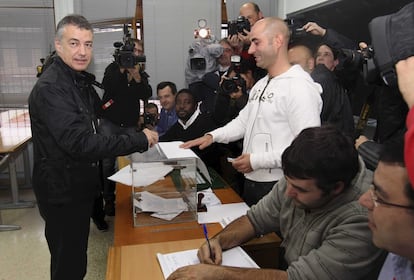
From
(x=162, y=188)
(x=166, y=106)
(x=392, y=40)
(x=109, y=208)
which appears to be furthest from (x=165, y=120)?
(x=392, y=40)

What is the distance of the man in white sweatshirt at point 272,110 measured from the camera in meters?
1.64

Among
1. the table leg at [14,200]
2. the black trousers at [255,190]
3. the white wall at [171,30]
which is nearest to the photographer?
the black trousers at [255,190]

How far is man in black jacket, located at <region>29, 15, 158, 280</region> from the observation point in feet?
5.27

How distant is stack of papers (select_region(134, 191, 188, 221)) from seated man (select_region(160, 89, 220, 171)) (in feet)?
3.92

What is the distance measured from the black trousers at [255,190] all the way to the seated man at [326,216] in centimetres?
59

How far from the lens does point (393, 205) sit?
79cm

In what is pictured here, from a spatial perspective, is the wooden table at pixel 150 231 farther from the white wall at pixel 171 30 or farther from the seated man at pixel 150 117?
the white wall at pixel 171 30

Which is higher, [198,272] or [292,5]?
[292,5]

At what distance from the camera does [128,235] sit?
5.02ft

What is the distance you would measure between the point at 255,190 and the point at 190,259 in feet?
2.19

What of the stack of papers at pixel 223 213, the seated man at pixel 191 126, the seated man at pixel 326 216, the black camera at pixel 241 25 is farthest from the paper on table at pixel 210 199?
the black camera at pixel 241 25

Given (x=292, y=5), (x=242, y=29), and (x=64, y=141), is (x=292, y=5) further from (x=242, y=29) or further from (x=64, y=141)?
(x=64, y=141)

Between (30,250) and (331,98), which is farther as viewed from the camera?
(30,250)

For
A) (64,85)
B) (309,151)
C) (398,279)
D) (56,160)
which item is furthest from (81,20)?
(398,279)
